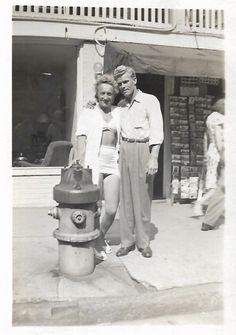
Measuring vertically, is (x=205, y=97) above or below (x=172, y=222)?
above

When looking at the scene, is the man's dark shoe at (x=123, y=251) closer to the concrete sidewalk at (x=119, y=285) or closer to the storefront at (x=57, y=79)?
the concrete sidewalk at (x=119, y=285)

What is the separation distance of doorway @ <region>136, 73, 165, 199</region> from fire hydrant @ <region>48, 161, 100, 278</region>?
11.3 feet

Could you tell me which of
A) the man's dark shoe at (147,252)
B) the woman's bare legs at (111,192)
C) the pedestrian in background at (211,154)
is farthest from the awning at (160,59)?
the man's dark shoe at (147,252)

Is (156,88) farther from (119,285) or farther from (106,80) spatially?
(119,285)

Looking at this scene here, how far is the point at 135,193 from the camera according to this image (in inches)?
152

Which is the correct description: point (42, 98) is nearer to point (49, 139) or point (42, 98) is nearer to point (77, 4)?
point (49, 139)

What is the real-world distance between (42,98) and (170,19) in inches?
85.9

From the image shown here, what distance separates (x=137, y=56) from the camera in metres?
5.49

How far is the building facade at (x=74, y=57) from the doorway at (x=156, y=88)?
442mm

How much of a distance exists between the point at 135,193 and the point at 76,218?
2.54ft

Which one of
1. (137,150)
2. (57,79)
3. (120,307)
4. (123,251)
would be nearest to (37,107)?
(57,79)

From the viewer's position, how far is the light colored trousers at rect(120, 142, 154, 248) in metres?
3.83

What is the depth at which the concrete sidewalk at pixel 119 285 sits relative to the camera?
295 centimetres
